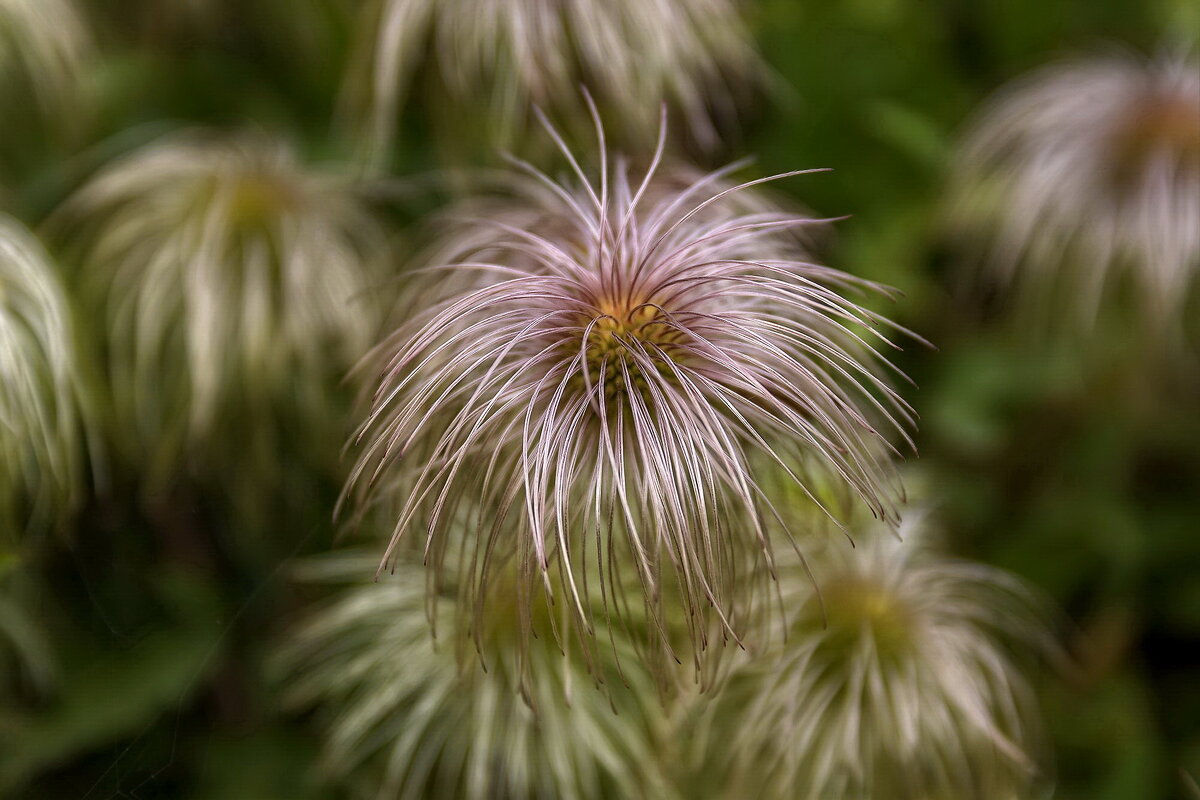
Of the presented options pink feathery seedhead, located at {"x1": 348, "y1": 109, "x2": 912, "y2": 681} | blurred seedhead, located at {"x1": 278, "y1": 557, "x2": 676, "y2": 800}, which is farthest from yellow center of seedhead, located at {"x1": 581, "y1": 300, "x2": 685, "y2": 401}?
blurred seedhead, located at {"x1": 278, "y1": 557, "x2": 676, "y2": 800}


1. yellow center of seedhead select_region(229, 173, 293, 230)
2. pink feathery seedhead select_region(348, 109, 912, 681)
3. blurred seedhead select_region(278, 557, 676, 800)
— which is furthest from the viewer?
yellow center of seedhead select_region(229, 173, 293, 230)

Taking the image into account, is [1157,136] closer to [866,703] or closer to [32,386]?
[866,703]

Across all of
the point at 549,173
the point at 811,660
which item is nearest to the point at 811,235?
the point at 549,173

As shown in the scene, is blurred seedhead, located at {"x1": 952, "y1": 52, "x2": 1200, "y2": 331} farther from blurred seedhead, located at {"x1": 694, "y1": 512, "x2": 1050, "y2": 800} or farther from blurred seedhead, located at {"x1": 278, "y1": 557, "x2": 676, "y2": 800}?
blurred seedhead, located at {"x1": 278, "y1": 557, "x2": 676, "y2": 800}

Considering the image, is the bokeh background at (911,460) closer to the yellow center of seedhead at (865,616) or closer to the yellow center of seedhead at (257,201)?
the yellow center of seedhead at (257,201)

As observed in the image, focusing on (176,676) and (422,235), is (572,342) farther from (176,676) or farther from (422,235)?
(176,676)

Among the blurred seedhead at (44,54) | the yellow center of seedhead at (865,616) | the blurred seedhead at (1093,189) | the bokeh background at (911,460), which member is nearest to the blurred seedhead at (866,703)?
the yellow center of seedhead at (865,616)
